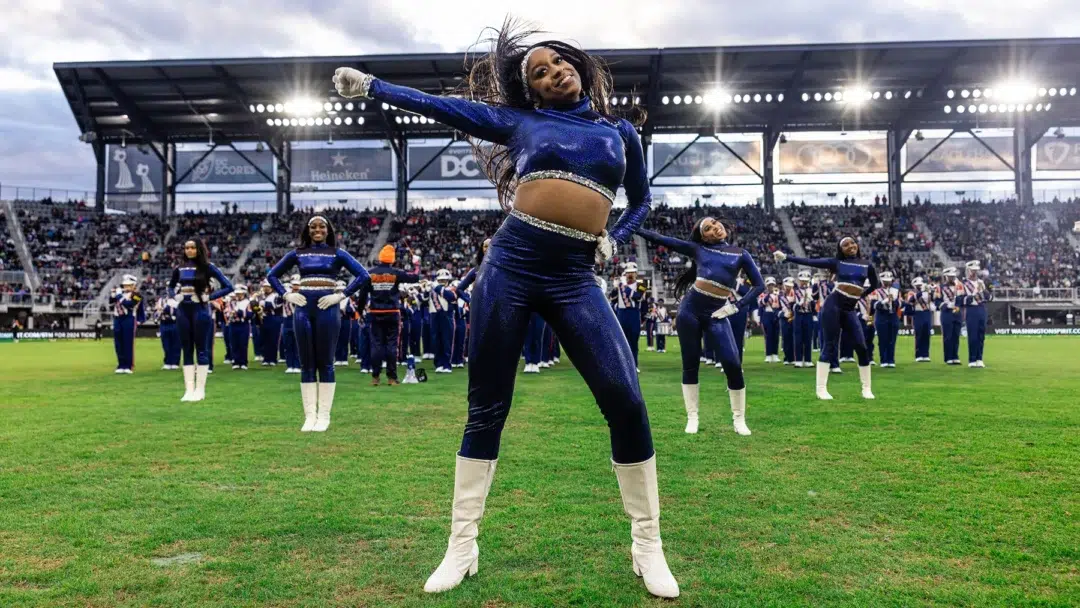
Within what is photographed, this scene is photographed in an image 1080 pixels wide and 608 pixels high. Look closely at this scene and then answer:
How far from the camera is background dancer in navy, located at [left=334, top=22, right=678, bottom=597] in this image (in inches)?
135

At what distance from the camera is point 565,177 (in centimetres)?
345

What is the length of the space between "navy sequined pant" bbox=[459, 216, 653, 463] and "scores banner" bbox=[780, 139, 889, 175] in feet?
152

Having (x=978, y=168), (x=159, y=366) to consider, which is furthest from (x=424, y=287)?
(x=978, y=168)

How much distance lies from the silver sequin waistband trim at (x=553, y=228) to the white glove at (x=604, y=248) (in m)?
0.05

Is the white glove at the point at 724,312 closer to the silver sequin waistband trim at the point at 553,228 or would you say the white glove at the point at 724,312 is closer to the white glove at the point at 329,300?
the white glove at the point at 329,300

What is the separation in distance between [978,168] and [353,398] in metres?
46.8

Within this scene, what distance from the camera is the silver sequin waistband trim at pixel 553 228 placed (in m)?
3.44

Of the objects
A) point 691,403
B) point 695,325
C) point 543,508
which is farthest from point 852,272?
point 543,508

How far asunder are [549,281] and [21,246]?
49.8 meters

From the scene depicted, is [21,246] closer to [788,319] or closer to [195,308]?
[195,308]

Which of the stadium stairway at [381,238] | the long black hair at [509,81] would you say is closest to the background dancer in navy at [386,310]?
the long black hair at [509,81]

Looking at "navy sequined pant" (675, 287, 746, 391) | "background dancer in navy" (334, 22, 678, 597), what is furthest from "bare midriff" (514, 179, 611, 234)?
"navy sequined pant" (675, 287, 746, 391)

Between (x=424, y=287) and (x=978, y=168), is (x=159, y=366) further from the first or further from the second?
(x=978, y=168)

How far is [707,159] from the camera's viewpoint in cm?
4625
